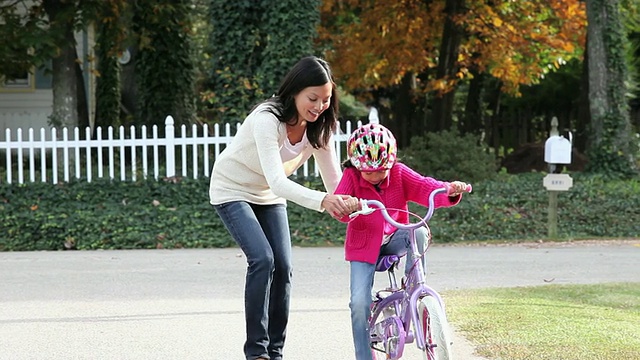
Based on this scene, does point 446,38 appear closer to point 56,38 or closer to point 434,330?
point 56,38

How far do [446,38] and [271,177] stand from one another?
1968cm

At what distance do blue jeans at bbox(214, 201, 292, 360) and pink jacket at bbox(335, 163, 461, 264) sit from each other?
53 cm

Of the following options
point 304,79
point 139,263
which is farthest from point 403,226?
point 139,263

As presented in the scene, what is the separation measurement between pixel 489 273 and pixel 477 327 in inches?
141

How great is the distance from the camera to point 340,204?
197 inches

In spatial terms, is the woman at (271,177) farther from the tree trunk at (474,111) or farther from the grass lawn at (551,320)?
the tree trunk at (474,111)

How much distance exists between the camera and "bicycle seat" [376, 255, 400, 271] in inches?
222

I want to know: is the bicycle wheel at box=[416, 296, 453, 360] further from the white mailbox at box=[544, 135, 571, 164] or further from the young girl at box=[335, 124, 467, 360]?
the white mailbox at box=[544, 135, 571, 164]

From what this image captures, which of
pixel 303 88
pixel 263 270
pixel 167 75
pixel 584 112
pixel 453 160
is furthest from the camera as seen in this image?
pixel 167 75

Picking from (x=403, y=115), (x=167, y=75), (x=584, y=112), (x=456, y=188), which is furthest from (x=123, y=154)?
(x=403, y=115)

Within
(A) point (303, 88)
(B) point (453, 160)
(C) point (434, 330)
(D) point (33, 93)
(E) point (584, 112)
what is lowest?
(C) point (434, 330)

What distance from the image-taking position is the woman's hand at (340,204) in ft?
16.4

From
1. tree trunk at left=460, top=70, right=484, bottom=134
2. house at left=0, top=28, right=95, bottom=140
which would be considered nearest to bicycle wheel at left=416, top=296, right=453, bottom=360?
tree trunk at left=460, top=70, right=484, bottom=134

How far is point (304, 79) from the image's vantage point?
5590 millimetres
